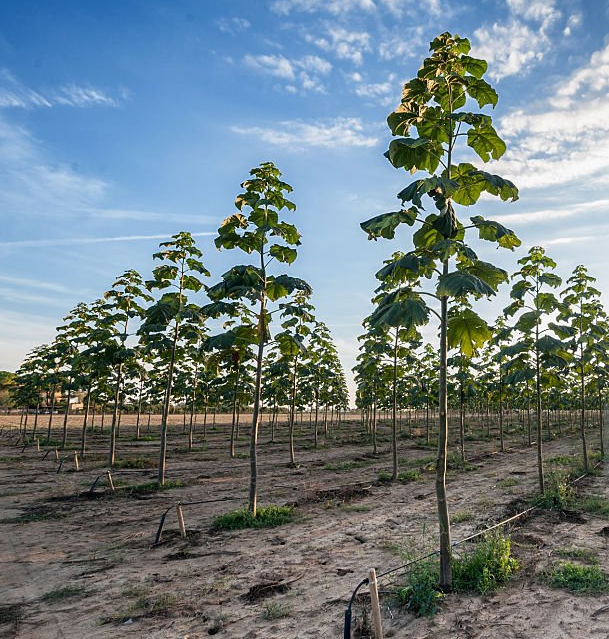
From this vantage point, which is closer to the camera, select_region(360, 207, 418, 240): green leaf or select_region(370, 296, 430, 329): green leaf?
select_region(370, 296, 430, 329): green leaf

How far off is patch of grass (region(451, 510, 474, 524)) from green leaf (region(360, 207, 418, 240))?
8951 millimetres

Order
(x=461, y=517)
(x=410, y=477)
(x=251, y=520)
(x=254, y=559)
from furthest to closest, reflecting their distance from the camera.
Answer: (x=410, y=477), (x=251, y=520), (x=461, y=517), (x=254, y=559)

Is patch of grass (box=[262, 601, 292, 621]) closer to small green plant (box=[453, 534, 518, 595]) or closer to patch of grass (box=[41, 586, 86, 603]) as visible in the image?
small green plant (box=[453, 534, 518, 595])

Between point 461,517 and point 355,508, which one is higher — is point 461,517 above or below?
above

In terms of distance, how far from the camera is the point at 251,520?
12.6m

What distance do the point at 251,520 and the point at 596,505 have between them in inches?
401

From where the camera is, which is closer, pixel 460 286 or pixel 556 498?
pixel 460 286

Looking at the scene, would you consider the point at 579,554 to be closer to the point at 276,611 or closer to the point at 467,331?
the point at 467,331

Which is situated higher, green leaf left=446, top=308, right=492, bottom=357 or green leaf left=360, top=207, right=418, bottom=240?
green leaf left=360, top=207, right=418, bottom=240

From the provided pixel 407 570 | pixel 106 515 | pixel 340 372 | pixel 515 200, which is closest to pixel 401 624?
pixel 407 570

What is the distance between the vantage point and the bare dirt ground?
21.6ft

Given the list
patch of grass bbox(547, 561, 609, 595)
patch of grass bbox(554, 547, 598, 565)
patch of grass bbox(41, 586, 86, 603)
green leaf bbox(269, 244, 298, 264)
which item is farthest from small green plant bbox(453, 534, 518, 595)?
green leaf bbox(269, 244, 298, 264)

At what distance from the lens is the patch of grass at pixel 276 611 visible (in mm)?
6839

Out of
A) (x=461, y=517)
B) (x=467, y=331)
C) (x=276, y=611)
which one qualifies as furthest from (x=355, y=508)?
(x=467, y=331)
